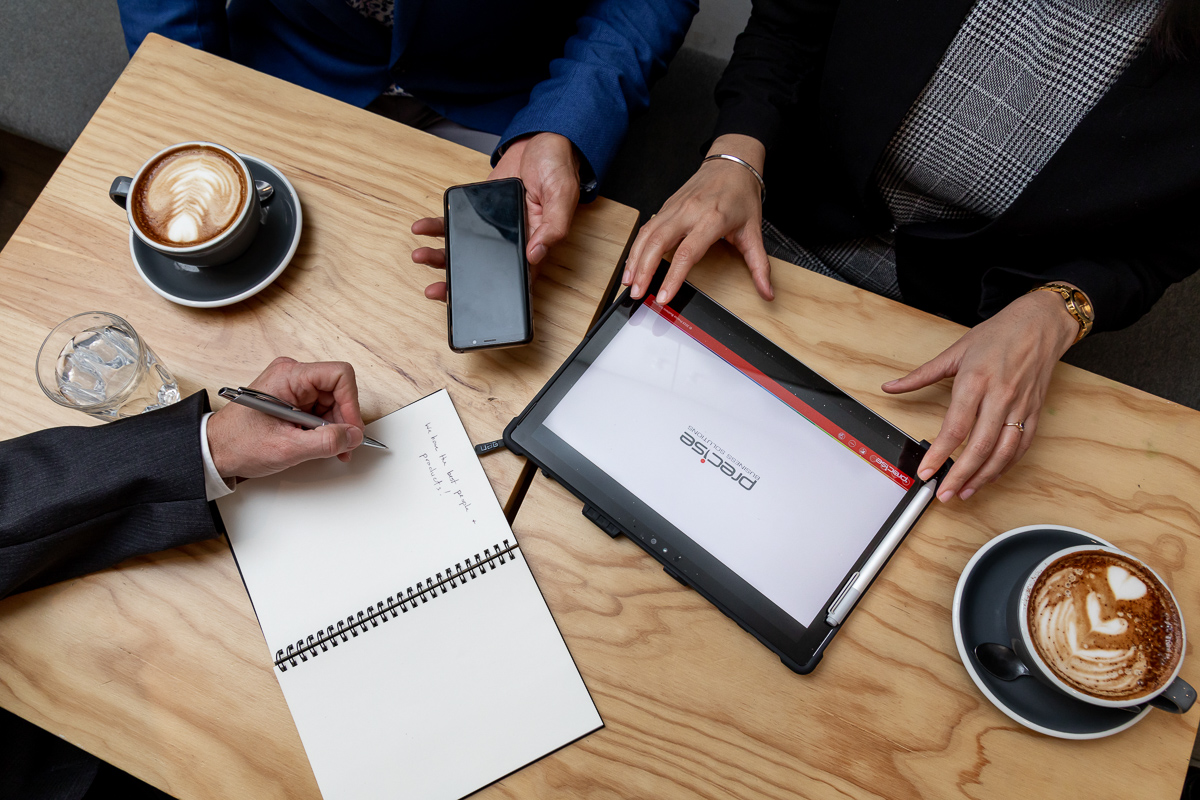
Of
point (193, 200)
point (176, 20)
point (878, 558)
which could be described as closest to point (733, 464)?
point (878, 558)

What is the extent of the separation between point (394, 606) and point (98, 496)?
1.08 feet

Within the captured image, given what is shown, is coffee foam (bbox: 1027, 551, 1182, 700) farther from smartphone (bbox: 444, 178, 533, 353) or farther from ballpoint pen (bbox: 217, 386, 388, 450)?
ballpoint pen (bbox: 217, 386, 388, 450)

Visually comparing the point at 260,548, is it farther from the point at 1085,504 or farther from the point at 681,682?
the point at 1085,504

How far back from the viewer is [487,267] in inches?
28.4

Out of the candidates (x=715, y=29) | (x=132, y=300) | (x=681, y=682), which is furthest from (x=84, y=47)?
(x=681, y=682)

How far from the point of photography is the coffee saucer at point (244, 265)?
0.74 meters

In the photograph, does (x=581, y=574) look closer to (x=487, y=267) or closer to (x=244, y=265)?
(x=487, y=267)

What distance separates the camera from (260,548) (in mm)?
690

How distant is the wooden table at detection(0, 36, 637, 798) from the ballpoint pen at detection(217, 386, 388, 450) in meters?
0.07

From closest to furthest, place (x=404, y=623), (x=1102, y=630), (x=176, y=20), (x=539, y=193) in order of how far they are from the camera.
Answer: (x=1102, y=630)
(x=404, y=623)
(x=539, y=193)
(x=176, y=20)

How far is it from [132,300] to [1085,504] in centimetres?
114

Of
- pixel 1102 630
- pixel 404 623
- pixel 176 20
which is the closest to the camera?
pixel 1102 630

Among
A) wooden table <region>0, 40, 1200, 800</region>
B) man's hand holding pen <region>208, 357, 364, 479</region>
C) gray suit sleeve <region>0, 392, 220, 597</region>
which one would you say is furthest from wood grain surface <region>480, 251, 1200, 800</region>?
gray suit sleeve <region>0, 392, 220, 597</region>

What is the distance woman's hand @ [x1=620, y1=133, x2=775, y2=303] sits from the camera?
2.40ft
